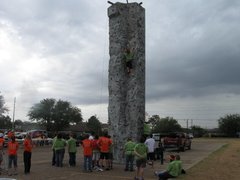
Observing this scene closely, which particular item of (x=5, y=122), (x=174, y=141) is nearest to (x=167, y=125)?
(x=5, y=122)

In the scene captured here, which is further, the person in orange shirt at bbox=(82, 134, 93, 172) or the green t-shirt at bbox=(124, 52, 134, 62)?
the green t-shirt at bbox=(124, 52, 134, 62)

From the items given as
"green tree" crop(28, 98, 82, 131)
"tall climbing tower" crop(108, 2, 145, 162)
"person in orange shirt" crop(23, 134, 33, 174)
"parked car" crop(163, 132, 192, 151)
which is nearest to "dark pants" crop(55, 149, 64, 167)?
"person in orange shirt" crop(23, 134, 33, 174)

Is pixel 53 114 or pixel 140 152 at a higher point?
pixel 53 114

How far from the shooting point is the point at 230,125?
118 metres

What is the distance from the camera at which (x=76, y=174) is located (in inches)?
707

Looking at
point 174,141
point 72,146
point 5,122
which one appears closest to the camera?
point 72,146

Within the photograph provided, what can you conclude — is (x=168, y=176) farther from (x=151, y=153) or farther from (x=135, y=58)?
(x=135, y=58)

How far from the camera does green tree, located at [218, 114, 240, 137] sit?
118m

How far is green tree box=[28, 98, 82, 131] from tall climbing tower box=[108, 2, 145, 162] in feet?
206

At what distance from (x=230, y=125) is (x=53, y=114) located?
5592cm

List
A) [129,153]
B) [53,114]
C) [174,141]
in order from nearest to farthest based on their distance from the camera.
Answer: [129,153] < [174,141] < [53,114]

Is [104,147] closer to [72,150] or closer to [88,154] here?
[88,154]

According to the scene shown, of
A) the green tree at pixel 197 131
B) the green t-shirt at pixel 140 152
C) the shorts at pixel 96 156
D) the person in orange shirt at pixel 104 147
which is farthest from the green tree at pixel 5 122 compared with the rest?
the green t-shirt at pixel 140 152

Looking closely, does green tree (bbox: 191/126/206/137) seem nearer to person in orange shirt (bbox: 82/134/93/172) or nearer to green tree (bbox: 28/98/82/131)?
green tree (bbox: 28/98/82/131)
